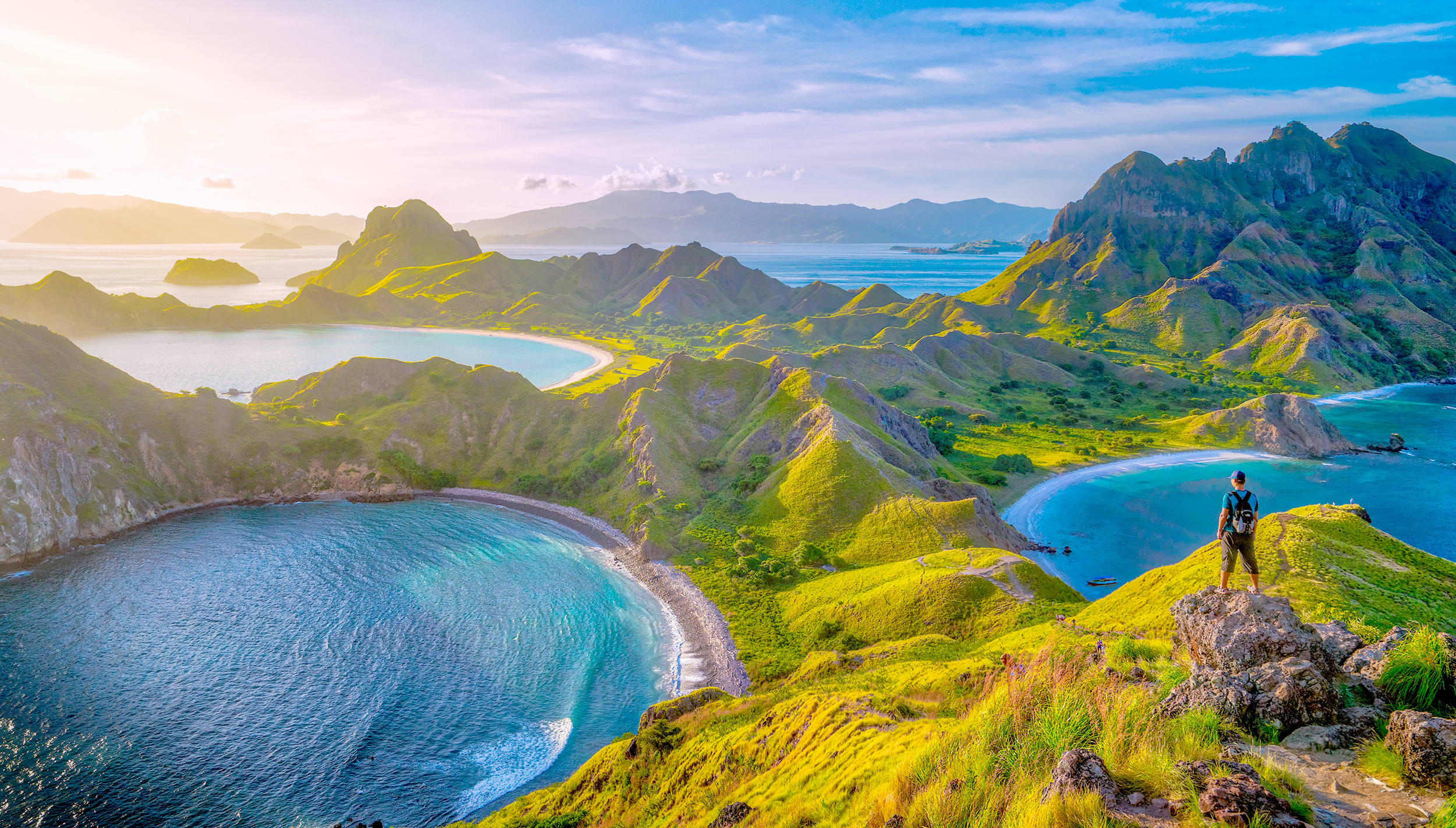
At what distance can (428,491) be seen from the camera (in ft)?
298

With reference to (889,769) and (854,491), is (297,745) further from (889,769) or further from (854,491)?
(854,491)

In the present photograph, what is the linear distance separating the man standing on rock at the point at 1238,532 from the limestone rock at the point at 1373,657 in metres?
4.33

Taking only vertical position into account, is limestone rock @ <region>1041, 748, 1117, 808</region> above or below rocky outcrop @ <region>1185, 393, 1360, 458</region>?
above

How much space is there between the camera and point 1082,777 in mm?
10750

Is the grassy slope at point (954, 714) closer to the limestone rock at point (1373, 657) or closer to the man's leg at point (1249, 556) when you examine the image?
the man's leg at point (1249, 556)

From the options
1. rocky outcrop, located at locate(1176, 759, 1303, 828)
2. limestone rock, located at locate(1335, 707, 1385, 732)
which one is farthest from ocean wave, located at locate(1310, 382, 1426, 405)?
rocky outcrop, located at locate(1176, 759, 1303, 828)

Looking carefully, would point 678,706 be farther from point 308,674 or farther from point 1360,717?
point 1360,717

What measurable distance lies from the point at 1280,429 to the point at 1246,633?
134 metres

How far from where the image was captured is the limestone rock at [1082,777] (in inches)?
415

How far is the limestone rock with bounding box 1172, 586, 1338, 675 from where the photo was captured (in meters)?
15.2

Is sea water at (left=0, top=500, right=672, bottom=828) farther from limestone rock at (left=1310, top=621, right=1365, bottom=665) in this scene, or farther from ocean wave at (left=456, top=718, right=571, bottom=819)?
limestone rock at (left=1310, top=621, right=1365, bottom=665)

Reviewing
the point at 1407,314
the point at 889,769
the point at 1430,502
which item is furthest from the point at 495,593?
the point at 1407,314

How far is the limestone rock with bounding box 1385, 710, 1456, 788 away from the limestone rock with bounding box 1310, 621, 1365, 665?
15.0ft

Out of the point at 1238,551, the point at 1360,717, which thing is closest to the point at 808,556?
the point at 1238,551
